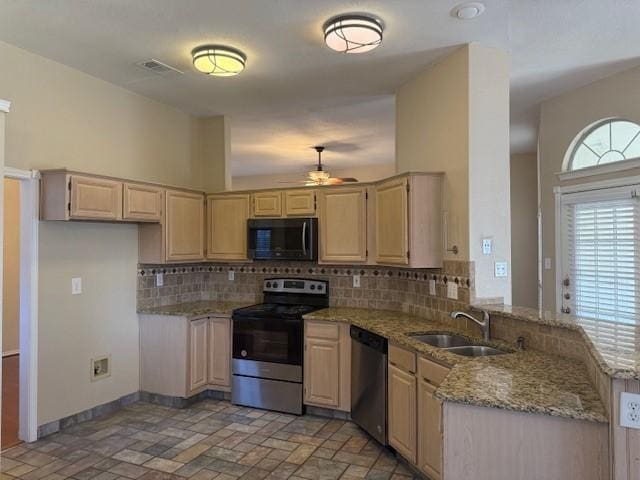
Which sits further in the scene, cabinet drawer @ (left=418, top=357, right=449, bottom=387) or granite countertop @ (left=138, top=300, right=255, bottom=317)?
granite countertop @ (left=138, top=300, right=255, bottom=317)

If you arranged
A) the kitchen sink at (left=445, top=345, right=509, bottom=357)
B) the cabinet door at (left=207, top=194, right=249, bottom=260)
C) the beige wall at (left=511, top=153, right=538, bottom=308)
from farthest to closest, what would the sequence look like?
the beige wall at (left=511, top=153, right=538, bottom=308), the cabinet door at (left=207, top=194, right=249, bottom=260), the kitchen sink at (left=445, top=345, right=509, bottom=357)

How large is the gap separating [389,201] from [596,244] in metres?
2.22

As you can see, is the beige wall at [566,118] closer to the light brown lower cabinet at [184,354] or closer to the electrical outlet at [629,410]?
the electrical outlet at [629,410]

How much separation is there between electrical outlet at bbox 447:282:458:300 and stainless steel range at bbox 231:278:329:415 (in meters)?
1.31

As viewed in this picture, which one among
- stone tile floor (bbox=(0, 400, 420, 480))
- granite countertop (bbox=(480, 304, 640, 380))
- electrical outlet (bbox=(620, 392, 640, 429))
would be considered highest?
granite countertop (bbox=(480, 304, 640, 380))

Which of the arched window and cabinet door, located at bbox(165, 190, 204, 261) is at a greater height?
the arched window

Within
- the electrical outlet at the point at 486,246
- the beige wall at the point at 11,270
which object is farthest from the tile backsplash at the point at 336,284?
the beige wall at the point at 11,270

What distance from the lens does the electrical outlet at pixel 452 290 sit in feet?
10.6

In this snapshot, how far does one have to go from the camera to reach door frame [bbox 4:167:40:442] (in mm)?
3260

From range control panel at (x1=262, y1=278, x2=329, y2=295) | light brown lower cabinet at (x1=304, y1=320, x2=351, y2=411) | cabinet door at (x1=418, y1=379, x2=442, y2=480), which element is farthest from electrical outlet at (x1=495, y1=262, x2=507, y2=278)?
range control panel at (x1=262, y1=278, x2=329, y2=295)

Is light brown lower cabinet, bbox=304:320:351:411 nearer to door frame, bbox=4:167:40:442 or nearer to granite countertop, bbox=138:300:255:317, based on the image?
granite countertop, bbox=138:300:255:317

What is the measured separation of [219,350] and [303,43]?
9.21 feet

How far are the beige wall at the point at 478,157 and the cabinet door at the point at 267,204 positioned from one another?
1688 mm

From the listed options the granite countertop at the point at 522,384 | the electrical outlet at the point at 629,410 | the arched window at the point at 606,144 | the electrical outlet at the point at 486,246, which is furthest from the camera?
the arched window at the point at 606,144
